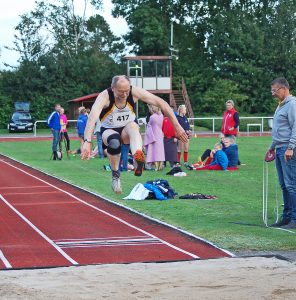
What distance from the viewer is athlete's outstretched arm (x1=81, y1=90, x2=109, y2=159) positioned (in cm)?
944

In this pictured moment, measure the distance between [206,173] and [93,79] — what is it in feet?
142

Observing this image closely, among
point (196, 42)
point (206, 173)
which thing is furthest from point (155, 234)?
point (196, 42)

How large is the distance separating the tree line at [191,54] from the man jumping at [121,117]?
49.9 m

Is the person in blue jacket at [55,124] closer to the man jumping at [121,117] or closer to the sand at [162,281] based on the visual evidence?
the man jumping at [121,117]

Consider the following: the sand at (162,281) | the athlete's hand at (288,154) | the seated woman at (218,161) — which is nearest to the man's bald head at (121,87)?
the sand at (162,281)

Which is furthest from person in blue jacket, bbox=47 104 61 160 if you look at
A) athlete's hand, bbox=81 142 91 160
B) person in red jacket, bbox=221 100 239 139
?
athlete's hand, bbox=81 142 91 160

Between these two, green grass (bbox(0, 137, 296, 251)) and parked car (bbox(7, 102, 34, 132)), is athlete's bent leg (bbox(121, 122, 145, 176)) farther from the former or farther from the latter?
parked car (bbox(7, 102, 34, 132))

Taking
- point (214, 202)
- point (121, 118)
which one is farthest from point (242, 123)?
point (121, 118)

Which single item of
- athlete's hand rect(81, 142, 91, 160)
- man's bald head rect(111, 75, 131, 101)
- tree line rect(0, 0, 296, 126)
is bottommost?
athlete's hand rect(81, 142, 91, 160)

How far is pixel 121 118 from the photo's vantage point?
10.1 m

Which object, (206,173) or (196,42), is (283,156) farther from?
(196,42)

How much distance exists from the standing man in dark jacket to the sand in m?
2.54

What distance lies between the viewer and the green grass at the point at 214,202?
11477 millimetres

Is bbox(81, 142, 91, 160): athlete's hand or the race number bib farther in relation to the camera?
the race number bib
